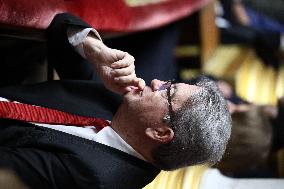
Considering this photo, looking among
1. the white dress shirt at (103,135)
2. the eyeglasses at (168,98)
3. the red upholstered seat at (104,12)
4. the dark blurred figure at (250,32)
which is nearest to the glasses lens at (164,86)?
the eyeglasses at (168,98)

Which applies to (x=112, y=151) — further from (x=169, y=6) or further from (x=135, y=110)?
(x=169, y=6)

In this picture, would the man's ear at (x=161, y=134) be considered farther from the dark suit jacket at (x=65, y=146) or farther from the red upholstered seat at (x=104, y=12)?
the red upholstered seat at (x=104, y=12)

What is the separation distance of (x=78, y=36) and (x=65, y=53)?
70mm

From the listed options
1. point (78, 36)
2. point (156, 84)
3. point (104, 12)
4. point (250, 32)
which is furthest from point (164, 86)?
point (250, 32)

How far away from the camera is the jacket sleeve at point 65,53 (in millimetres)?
1060

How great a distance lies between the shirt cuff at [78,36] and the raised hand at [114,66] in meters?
0.02

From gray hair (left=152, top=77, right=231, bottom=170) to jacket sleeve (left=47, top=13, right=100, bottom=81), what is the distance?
0.29 m

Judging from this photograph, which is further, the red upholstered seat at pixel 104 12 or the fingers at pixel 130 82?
the red upholstered seat at pixel 104 12

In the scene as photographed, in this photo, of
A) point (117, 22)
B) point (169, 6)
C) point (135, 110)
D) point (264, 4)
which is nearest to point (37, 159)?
point (135, 110)

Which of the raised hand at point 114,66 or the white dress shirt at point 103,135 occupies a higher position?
the raised hand at point 114,66

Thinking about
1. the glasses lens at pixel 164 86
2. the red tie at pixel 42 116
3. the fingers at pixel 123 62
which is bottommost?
the red tie at pixel 42 116

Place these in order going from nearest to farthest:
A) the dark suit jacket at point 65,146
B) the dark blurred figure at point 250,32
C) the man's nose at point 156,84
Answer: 1. the dark suit jacket at point 65,146
2. the man's nose at point 156,84
3. the dark blurred figure at point 250,32

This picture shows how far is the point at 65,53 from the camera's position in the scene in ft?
3.57

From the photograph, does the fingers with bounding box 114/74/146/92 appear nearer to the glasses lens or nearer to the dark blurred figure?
the glasses lens
